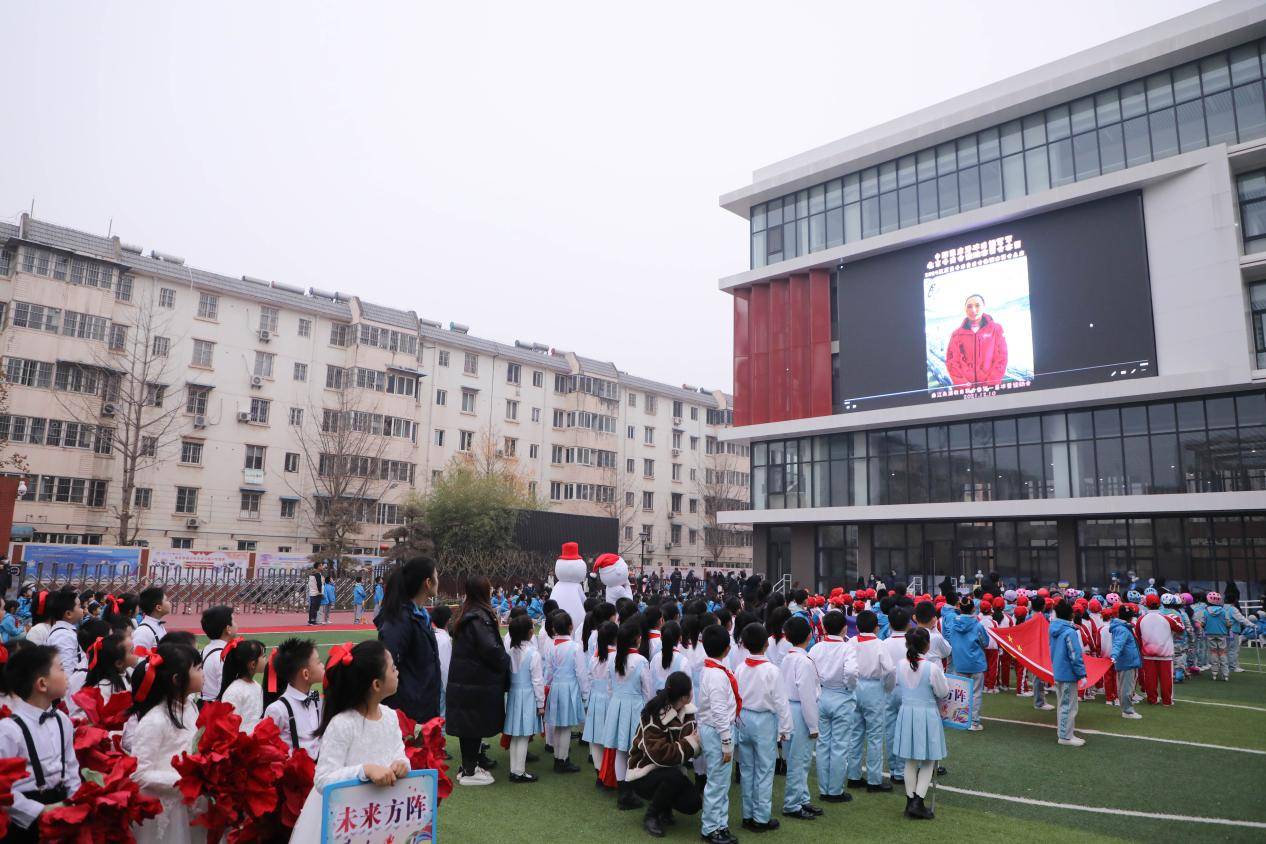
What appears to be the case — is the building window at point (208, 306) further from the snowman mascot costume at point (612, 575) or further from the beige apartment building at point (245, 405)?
the snowman mascot costume at point (612, 575)

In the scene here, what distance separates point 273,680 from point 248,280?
133ft

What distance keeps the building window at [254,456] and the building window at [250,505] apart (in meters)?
1.27

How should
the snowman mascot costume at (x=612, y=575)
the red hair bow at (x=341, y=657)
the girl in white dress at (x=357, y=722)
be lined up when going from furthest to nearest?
the snowman mascot costume at (x=612, y=575)
the red hair bow at (x=341, y=657)
the girl in white dress at (x=357, y=722)

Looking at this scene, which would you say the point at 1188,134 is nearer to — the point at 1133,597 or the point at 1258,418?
the point at 1258,418

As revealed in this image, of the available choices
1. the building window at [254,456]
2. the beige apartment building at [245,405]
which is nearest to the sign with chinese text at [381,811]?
the beige apartment building at [245,405]

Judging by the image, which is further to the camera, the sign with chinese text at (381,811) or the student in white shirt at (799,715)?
the student in white shirt at (799,715)

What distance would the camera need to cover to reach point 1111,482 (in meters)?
25.3

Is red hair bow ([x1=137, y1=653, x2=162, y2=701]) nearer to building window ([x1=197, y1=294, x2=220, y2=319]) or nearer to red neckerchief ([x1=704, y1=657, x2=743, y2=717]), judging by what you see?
red neckerchief ([x1=704, y1=657, x2=743, y2=717])

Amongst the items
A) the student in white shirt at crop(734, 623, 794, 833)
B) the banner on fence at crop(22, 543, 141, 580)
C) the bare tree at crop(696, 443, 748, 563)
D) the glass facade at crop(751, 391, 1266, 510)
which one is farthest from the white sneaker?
the bare tree at crop(696, 443, 748, 563)

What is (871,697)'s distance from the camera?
7.55 metres

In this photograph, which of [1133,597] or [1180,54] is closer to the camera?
[1133,597]

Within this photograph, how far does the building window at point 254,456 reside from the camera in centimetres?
3862

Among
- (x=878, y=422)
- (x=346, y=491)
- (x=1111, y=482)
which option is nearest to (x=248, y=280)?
(x=346, y=491)

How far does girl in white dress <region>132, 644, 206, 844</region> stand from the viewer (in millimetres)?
3920
